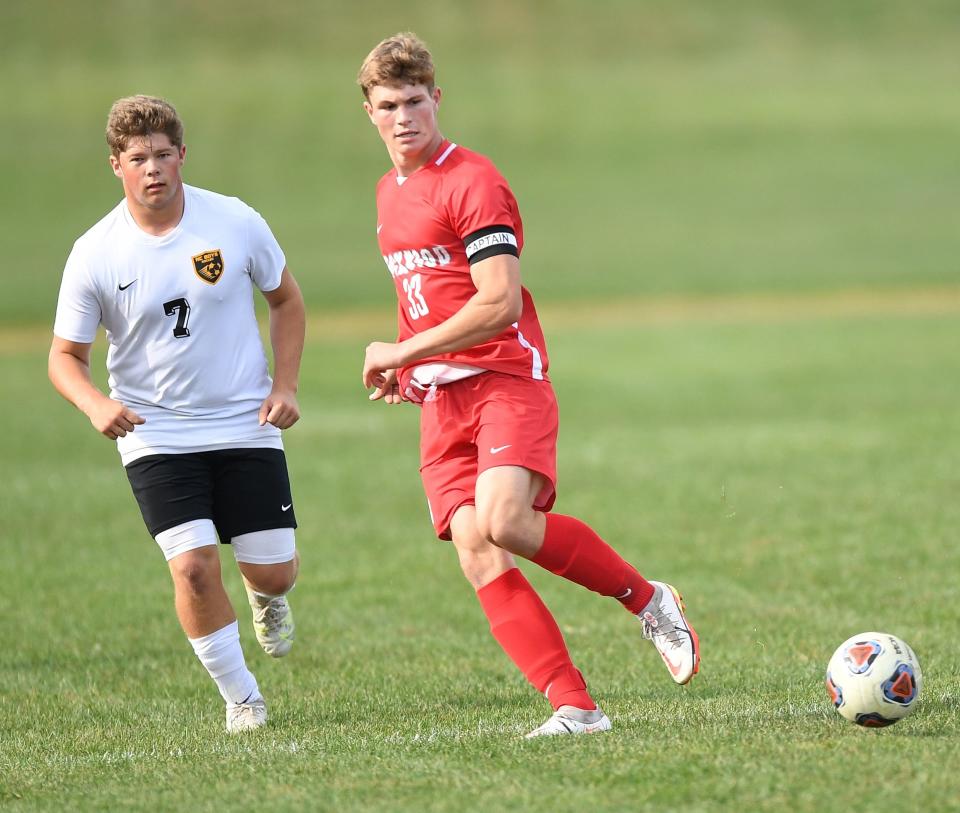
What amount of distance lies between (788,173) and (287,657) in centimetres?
4576

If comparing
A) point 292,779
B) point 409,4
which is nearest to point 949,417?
point 292,779

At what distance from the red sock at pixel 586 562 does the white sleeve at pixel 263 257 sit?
1678 mm

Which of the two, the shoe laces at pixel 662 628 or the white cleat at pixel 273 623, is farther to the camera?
the white cleat at pixel 273 623

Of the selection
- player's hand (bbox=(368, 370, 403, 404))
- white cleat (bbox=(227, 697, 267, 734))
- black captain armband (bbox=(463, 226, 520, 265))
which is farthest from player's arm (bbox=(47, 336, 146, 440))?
black captain armband (bbox=(463, 226, 520, 265))

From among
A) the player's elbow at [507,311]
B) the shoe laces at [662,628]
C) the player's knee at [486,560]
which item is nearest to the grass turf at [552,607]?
the shoe laces at [662,628]

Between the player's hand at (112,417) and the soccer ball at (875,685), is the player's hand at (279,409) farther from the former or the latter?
the soccer ball at (875,685)

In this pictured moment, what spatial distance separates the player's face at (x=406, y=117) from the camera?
18.9 ft

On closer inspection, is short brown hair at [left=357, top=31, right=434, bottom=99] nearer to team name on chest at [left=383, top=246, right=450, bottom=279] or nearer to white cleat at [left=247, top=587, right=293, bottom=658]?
team name on chest at [left=383, top=246, right=450, bottom=279]

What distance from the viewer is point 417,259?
5898 mm

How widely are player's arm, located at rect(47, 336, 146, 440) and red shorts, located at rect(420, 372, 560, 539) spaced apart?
47.9 inches

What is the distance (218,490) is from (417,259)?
1416mm

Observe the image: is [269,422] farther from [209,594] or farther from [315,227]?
[315,227]

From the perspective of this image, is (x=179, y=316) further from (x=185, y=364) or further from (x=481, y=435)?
(x=481, y=435)

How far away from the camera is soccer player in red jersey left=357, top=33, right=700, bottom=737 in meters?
5.62
